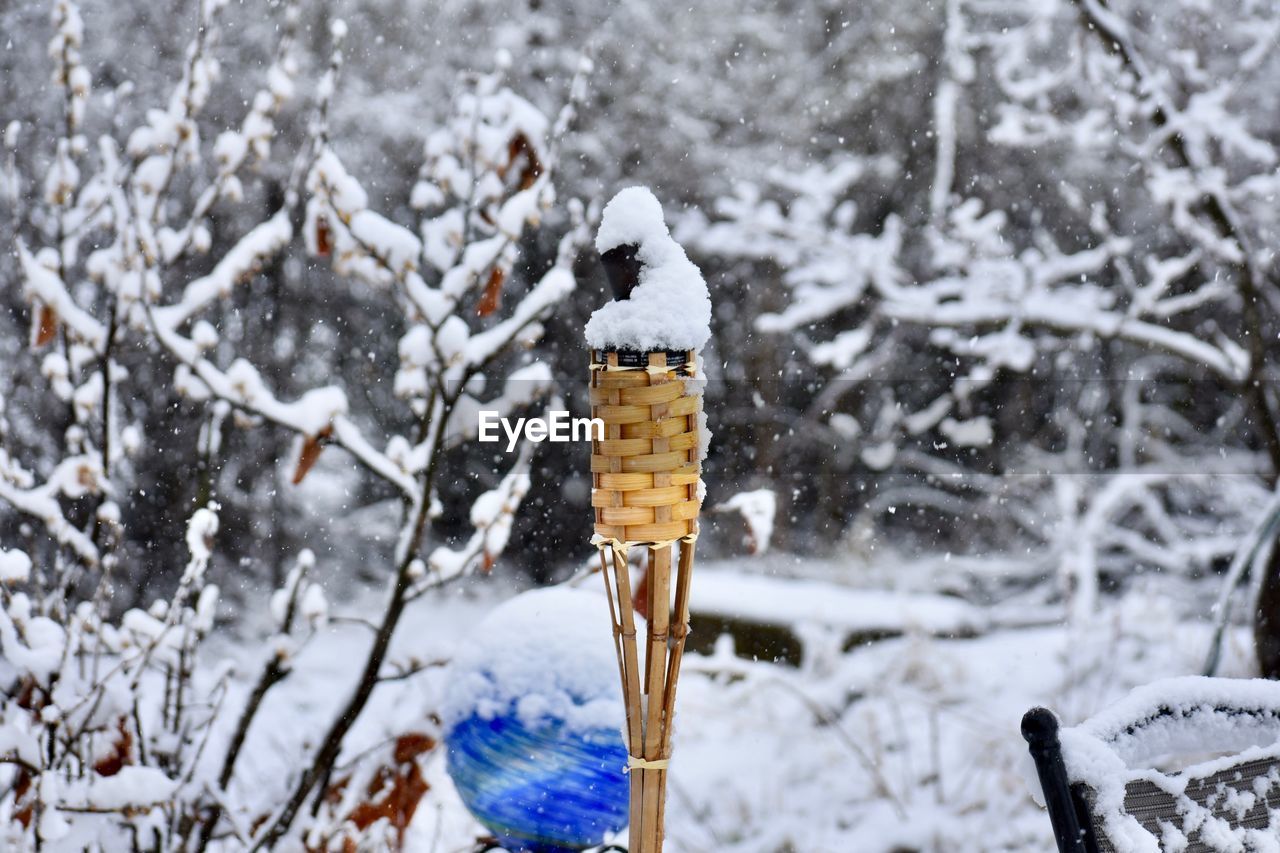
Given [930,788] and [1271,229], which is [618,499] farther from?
[1271,229]

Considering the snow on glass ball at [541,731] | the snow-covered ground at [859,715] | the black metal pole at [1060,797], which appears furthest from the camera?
the snow-covered ground at [859,715]

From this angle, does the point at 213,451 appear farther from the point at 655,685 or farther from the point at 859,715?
the point at 859,715

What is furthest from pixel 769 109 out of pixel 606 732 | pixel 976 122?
pixel 606 732

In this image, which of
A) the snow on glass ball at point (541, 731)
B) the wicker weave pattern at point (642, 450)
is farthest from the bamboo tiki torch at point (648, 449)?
A: the snow on glass ball at point (541, 731)

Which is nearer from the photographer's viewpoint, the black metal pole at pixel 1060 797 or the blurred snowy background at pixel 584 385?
the black metal pole at pixel 1060 797

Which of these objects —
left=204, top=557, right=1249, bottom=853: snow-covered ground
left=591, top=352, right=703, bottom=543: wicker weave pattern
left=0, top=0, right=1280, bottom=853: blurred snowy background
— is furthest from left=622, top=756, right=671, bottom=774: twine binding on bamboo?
left=204, top=557, right=1249, bottom=853: snow-covered ground

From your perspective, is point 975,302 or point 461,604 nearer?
point 975,302

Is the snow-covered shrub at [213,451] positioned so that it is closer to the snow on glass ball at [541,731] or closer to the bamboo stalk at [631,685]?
the snow on glass ball at [541,731]

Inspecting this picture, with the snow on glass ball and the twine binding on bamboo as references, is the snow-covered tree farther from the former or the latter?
the twine binding on bamboo
